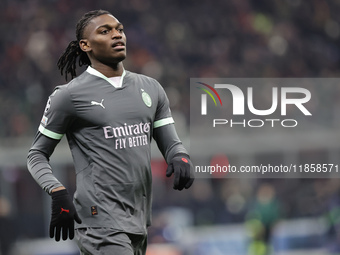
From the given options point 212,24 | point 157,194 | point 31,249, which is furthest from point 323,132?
point 31,249

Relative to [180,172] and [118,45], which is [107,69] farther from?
[180,172]

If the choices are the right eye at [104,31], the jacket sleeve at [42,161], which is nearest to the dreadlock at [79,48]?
the right eye at [104,31]

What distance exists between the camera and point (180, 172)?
13.7ft

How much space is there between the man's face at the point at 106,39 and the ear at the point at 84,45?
0.03 m

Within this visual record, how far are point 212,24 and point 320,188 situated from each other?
503 centimetres

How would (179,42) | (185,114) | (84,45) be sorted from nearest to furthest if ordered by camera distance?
(84,45), (185,114), (179,42)

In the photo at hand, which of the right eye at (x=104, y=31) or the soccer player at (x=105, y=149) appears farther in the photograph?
the right eye at (x=104, y=31)

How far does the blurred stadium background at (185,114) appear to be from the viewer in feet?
39.9

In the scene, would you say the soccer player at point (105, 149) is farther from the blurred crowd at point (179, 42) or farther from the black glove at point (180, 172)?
the blurred crowd at point (179, 42)

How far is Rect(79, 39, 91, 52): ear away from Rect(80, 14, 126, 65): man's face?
3 centimetres

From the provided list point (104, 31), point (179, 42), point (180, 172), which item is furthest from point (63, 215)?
point (179, 42)

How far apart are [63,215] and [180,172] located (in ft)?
2.27

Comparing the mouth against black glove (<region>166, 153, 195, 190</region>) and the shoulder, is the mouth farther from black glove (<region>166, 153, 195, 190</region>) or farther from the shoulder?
black glove (<region>166, 153, 195, 190</region>)

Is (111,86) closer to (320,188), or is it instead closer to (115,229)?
(115,229)
